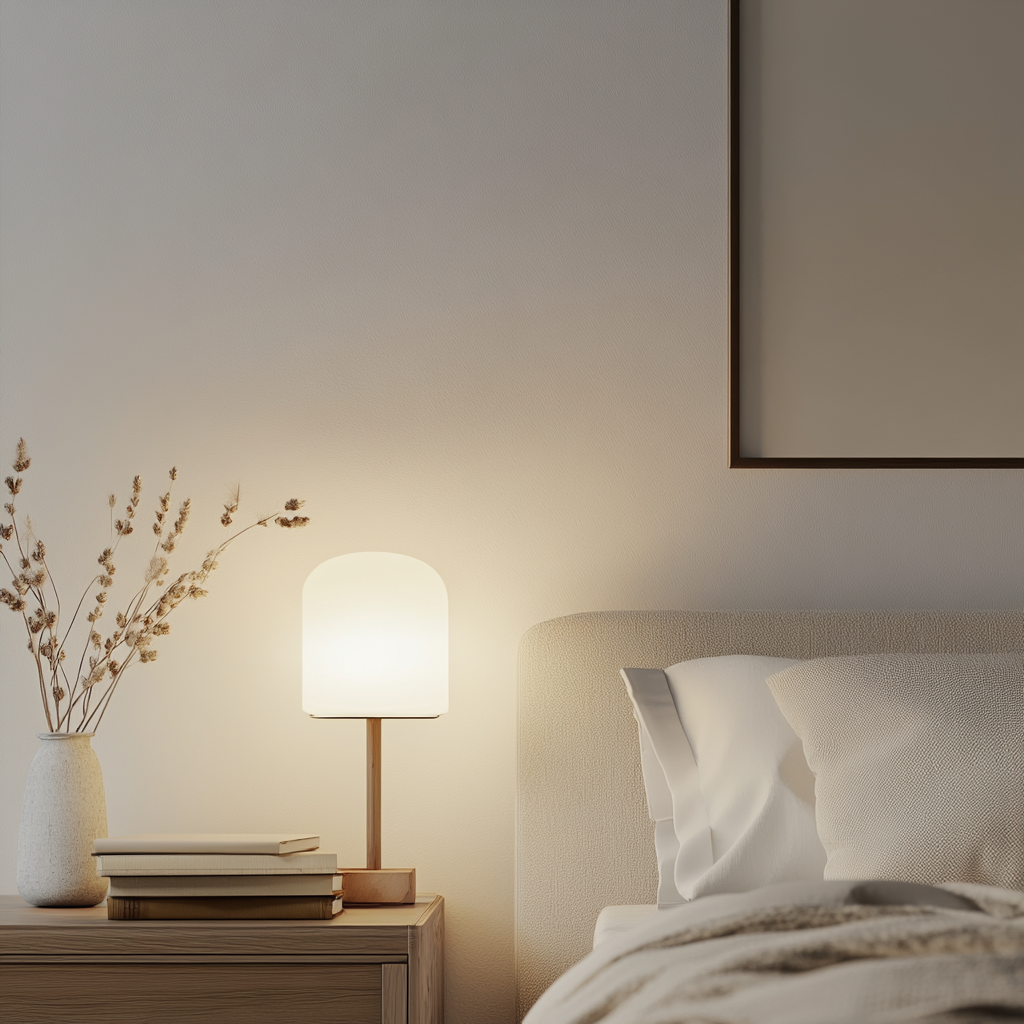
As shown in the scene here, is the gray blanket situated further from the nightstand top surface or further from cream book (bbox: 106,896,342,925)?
cream book (bbox: 106,896,342,925)

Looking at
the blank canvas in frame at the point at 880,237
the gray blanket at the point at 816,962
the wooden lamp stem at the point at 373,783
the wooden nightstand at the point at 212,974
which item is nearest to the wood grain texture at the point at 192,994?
the wooden nightstand at the point at 212,974

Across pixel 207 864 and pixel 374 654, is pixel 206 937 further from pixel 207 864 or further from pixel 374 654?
pixel 374 654

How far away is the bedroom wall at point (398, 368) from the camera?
6.39 ft

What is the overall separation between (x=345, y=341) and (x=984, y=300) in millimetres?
1181

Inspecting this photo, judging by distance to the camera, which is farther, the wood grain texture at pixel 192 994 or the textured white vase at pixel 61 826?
the textured white vase at pixel 61 826

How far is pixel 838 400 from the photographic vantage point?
1.97 metres

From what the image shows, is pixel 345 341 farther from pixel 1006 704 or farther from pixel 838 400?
pixel 1006 704

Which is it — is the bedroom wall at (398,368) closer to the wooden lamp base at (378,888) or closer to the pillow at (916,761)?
the wooden lamp base at (378,888)

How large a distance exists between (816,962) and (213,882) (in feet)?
3.15

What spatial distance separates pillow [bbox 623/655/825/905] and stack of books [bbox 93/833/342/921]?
1.65 ft

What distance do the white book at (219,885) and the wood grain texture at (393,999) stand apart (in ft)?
0.52

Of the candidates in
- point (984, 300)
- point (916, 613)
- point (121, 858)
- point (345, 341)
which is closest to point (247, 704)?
point (121, 858)

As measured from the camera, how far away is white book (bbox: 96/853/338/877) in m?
1.56

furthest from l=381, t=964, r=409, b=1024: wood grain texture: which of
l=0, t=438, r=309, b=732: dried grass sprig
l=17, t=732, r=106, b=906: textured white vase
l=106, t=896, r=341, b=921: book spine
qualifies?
l=0, t=438, r=309, b=732: dried grass sprig
